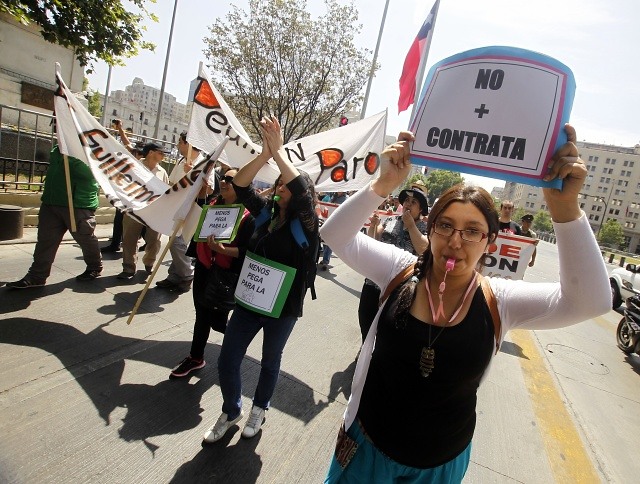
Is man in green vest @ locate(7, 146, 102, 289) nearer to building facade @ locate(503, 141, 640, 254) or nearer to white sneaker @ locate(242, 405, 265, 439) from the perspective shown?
white sneaker @ locate(242, 405, 265, 439)

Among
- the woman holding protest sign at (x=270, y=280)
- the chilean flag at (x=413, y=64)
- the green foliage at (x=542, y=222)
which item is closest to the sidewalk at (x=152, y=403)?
the woman holding protest sign at (x=270, y=280)

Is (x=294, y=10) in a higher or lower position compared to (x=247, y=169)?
higher

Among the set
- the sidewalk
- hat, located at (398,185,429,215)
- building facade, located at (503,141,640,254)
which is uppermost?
building facade, located at (503,141,640,254)

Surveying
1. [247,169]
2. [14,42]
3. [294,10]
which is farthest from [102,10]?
[14,42]

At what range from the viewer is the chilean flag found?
5.92 metres

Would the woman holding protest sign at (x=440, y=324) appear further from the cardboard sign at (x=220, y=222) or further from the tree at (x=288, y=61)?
the tree at (x=288, y=61)

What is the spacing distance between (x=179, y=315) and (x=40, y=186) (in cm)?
521

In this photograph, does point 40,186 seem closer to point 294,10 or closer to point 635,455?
point 635,455

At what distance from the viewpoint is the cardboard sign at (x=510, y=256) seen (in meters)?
6.38

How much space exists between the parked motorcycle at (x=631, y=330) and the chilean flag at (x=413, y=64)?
16.3 ft

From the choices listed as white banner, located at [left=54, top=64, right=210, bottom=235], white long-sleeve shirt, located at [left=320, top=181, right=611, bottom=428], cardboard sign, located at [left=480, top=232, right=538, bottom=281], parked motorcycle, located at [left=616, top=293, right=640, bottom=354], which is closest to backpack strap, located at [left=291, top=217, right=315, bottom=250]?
white long-sleeve shirt, located at [left=320, top=181, right=611, bottom=428]

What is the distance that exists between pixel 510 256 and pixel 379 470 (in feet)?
18.9

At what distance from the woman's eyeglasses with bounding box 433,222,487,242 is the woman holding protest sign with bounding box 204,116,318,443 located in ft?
3.46

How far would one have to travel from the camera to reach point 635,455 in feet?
11.4
